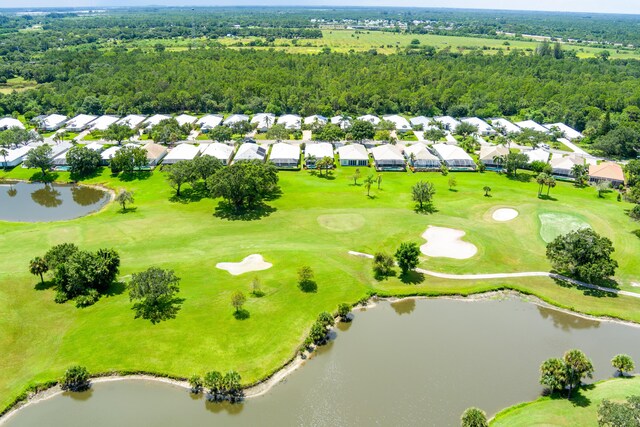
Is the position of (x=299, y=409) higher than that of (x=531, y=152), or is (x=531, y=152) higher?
(x=531, y=152)

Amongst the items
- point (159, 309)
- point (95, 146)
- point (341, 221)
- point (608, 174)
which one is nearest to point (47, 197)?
point (95, 146)

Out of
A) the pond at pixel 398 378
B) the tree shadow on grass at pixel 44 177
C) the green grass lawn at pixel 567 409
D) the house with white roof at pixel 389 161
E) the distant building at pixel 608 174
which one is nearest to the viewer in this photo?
the green grass lawn at pixel 567 409

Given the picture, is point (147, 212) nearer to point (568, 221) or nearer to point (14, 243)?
point (14, 243)

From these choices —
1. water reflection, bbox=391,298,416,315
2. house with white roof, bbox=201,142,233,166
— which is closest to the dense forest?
house with white roof, bbox=201,142,233,166

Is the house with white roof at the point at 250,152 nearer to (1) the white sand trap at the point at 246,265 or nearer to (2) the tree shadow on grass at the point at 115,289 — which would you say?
(1) the white sand trap at the point at 246,265

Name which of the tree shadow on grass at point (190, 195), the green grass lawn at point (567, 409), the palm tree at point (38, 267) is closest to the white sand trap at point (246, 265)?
the palm tree at point (38, 267)

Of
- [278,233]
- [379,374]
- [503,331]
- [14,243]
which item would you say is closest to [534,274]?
[503,331]

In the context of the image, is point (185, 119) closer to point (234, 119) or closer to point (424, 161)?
point (234, 119)

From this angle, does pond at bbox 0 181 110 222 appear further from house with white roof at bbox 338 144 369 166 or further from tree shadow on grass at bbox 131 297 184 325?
house with white roof at bbox 338 144 369 166
